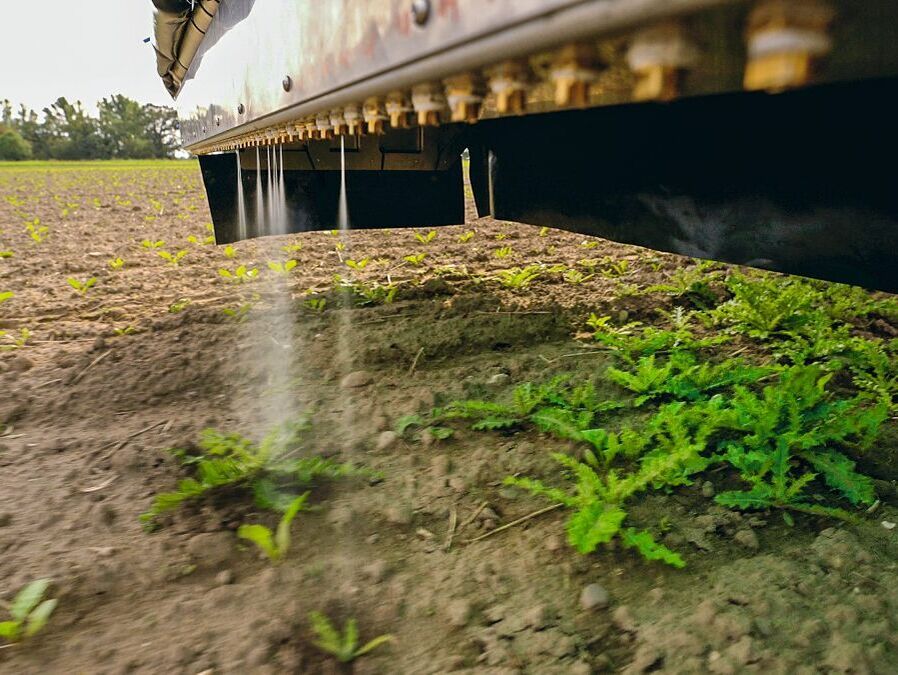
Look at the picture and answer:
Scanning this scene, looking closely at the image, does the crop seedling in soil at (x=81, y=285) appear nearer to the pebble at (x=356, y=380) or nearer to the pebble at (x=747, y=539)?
the pebble at (x=356, y=380)

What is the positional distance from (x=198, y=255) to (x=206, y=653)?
4.76 metres

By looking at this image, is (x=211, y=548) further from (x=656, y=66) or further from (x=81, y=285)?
(x=81, y=285)

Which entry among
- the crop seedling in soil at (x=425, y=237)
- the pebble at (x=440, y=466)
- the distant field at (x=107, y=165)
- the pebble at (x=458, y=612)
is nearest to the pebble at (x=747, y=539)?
the pebble at (x=458, y=612)

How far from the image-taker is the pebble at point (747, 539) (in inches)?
61.8

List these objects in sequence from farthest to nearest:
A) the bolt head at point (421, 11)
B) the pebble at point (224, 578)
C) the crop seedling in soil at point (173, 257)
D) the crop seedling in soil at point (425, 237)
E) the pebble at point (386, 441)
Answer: the crop seedling in soil at point (425, 237), the crop seedling in soil at point (173, 257), the pebble at point (386, 441), the pebble at point (224, 578), the bolt head at point (421, 11)

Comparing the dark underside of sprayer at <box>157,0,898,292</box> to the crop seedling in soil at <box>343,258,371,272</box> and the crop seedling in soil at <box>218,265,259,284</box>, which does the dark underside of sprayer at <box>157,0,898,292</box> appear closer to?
the crop seedling in soil at <box>218,265,259,284</box>

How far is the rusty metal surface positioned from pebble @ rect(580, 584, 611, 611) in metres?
1.11

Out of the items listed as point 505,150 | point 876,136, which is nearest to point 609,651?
point 876,136

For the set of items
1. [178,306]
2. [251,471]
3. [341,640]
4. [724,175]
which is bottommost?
[341,640]

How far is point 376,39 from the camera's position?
1.01 m

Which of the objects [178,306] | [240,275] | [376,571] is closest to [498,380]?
[376,571]

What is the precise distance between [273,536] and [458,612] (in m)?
0.54

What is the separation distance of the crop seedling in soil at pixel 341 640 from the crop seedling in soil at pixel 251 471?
0.47 metres

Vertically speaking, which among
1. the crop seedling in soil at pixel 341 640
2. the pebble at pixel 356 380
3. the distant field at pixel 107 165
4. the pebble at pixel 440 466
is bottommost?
the crop seedling in soil at pixel 341 640
